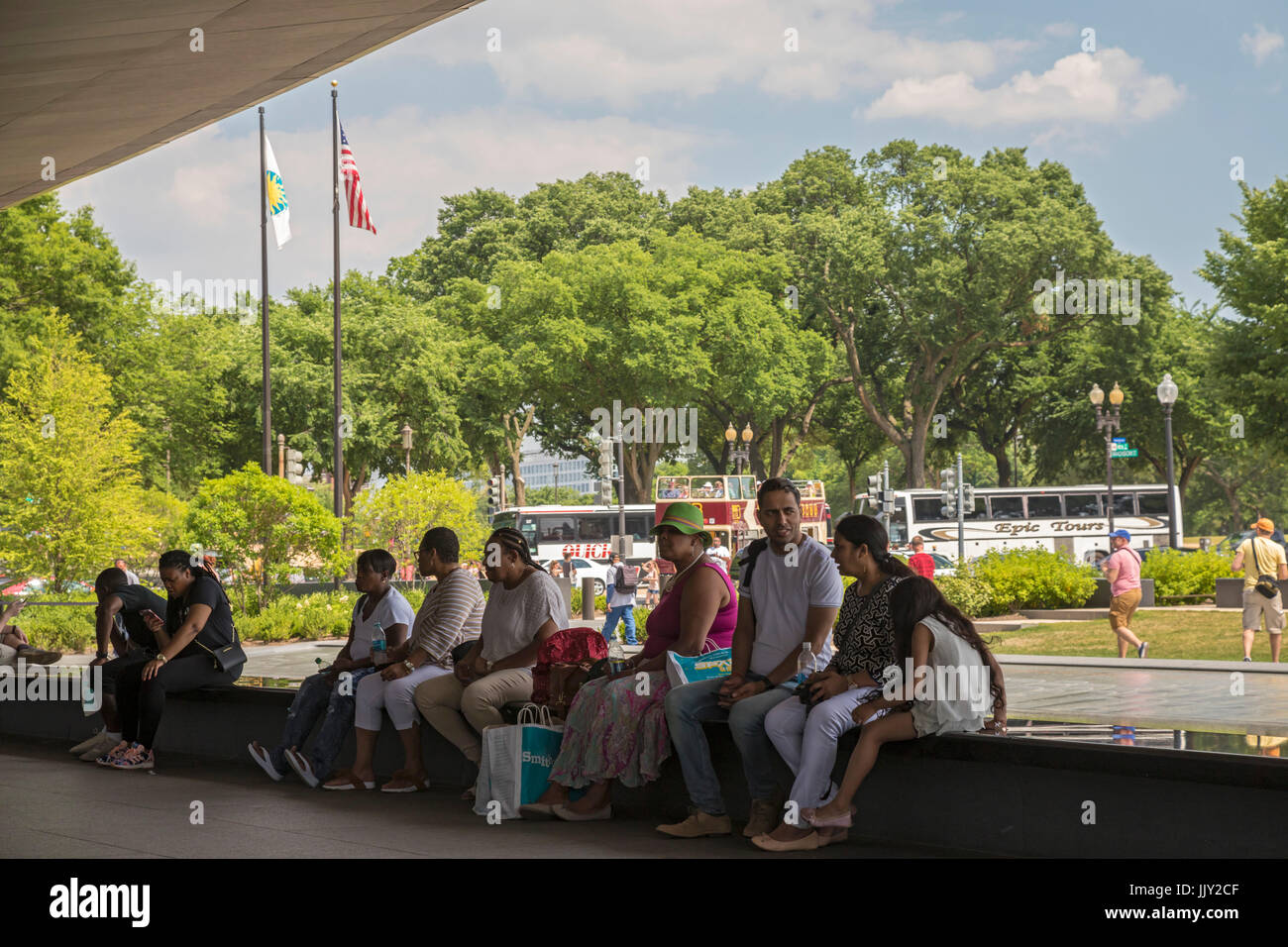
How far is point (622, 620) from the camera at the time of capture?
25312 millimetres

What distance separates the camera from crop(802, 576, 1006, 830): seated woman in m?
6.05

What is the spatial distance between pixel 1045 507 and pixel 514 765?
4460 cm

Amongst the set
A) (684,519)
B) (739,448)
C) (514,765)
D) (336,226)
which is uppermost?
(336,226)

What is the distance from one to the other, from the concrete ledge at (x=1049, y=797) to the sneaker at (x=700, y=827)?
358 millimetres

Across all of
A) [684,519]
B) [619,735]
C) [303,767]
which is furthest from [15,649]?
[684,519]

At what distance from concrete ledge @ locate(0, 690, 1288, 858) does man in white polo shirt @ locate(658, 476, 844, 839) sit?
28cm

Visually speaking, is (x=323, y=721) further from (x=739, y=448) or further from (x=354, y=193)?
(x=739, y=448)

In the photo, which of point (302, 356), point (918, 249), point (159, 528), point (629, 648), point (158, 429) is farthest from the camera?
point (918, 249)

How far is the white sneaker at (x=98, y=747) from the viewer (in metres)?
9.84

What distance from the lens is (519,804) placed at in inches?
284

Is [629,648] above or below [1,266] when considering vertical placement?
below
